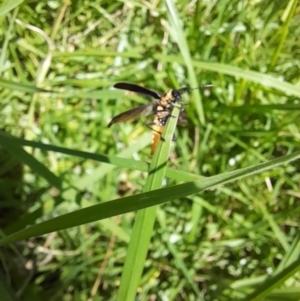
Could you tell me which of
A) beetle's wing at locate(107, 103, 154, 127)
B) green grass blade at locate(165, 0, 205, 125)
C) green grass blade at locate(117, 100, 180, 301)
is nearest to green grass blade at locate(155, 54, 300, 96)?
green grass blade at locate(165, 0, 205, 125)

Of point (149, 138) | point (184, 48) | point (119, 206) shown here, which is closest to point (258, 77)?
point (184, 48)

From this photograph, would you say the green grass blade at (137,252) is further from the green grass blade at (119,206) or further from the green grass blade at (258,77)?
the green grass blade at (258,77)

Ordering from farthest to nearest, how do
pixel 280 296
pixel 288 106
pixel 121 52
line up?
1. pixel 121 52
2. pixel 288 106
3. pixel 280 296

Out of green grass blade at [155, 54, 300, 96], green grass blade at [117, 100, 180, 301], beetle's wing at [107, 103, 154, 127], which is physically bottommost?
green grass blade at [117, 100, 180, 301]

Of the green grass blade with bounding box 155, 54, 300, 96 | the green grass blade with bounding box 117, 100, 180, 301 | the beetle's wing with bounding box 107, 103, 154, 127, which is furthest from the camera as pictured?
the green grass blade with bounding box 155, 54, 300, 96

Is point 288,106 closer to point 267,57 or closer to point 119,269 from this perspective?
point 267,57

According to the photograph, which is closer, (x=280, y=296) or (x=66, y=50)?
(x=280, y=296)

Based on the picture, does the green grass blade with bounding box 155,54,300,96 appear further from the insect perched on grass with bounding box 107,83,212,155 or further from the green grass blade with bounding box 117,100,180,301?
the green grass blade with bounding box 117,100,180,301

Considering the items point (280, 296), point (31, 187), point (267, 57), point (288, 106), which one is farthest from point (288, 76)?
point (31, 187)

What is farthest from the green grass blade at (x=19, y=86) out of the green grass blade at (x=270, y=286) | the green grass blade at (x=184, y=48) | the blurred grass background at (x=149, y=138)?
the green grass blade at (x=270, y=286)
